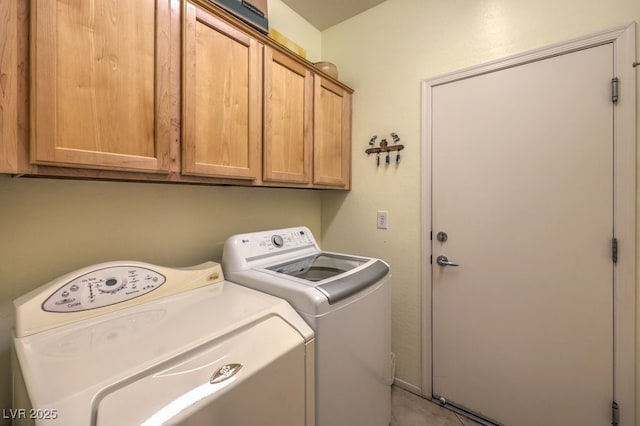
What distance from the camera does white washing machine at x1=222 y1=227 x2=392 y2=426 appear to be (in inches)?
41.1

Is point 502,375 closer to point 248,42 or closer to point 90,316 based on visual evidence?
point 90,316

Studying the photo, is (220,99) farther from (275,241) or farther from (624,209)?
(624,209)

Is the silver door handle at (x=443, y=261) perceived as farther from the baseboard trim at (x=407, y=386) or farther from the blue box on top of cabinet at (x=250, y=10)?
the blue box on top of cabinet at (x=250, y=10)

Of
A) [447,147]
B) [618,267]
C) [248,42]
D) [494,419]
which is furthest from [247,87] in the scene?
[494,419]

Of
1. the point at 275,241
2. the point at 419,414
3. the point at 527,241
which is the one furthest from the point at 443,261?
the point at 275,241

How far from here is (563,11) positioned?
1408mm

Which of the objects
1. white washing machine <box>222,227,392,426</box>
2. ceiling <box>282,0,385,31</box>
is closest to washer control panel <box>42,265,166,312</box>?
white washing machine <box>222,227,392,426</box>

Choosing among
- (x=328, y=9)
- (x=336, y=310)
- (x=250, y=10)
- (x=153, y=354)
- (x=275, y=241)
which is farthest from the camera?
(x=328, y=9)

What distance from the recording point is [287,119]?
1.60 m

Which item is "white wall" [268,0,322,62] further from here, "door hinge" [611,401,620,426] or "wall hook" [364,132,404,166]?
"door hinge" [611,401,620,426]

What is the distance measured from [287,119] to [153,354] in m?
1.29

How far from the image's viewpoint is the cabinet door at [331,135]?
71.5 inches

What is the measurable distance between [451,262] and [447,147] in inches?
28.7

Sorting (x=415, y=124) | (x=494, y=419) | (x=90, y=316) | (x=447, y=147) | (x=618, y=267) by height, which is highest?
(x=415, y=124)
